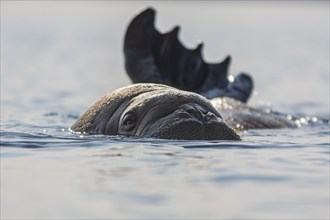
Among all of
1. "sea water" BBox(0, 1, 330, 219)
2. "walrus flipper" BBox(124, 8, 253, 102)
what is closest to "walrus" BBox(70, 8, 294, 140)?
"walrus flipper" BBox(124, 8, 253, 102)

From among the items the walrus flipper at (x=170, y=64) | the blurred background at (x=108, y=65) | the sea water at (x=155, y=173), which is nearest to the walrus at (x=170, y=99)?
the walrus flipper at (x=170, y=64)

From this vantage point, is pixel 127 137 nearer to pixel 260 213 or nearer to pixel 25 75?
pixel 260 213

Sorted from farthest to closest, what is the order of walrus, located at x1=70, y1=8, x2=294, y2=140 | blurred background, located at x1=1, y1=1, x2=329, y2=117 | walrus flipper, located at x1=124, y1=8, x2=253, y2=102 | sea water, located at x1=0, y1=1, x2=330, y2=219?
1. blurred background, located at x1=1, y1=1, x2=329, y2=117
2. walrus flipper, located at x1=124, y1=8, x2=253, y2=102
3. walrus, located at x1=70, y1=8, x2=294, y2=140
4. sea water, located at x1=0, y1=1, x2=330, y2=219

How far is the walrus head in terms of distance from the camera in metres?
9.84

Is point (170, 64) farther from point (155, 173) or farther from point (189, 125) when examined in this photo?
point (155, 173)

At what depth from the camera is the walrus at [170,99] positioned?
9.94 m

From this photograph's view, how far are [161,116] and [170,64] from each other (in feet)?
17.7

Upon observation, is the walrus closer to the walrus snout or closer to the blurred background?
the walrus snout

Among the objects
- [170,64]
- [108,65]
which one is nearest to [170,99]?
[170,64]

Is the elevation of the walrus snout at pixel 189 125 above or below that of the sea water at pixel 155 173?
above

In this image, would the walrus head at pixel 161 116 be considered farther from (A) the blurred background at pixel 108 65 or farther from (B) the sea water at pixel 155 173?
(A) the blurred background at pixel 108 65

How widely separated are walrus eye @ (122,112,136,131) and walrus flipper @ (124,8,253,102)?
4.23 m

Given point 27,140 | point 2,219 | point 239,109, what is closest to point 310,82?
point 239,109

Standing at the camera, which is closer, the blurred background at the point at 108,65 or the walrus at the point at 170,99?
the walrus at the point at 170,99
